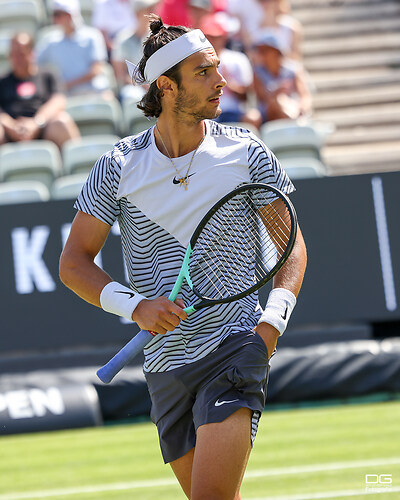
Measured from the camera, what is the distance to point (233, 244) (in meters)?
3.37

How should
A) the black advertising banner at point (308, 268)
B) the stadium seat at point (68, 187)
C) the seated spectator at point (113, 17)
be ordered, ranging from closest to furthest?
the black advertising banner at point (308, 268), the stadium seat at point (68, 187), the seated spectator at point (113, 17)

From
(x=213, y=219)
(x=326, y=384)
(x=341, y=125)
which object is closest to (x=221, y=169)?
(x=213, y=219)

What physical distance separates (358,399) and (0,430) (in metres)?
2.74

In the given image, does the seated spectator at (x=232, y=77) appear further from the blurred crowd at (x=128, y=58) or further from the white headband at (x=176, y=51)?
the white headband at (x=176, y=51)

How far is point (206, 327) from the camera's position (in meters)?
3.30

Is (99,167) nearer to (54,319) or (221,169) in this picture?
(221,169)

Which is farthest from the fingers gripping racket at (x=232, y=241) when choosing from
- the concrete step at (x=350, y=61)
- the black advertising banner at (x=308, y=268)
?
the concrete step at (x=350, y=61)

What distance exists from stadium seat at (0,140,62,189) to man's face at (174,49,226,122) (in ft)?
18.5

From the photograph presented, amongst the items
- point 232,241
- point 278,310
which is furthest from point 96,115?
point 278,310

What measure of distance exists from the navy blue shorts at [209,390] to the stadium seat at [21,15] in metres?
8.78

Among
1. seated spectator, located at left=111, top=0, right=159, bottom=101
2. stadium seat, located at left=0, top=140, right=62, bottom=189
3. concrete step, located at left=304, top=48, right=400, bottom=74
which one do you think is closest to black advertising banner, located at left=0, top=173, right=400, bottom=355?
stadium seat, located at left=0, top=140, right=62, bottom=189

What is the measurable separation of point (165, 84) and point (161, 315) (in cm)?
87

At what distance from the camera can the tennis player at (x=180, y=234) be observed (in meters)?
3.27

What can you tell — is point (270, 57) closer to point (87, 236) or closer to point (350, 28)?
point (350, 28)
